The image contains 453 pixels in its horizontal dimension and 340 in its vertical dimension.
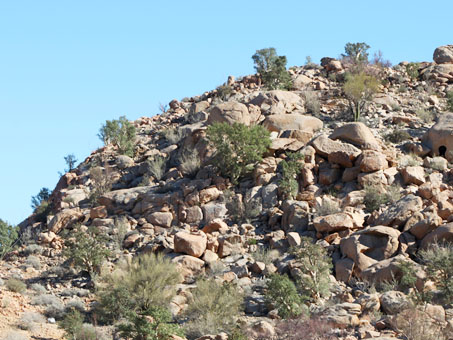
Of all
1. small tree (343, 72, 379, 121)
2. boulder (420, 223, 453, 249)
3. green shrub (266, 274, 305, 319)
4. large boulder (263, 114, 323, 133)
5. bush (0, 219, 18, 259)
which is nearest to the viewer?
green shrub (266, 274, 305, 319)

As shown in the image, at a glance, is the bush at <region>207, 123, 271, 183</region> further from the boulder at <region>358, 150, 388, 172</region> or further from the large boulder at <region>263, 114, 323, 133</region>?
the boulder at <region>358, 150, 388, 172</region>

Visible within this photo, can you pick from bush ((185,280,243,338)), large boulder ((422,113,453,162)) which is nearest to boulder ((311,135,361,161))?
large boulder ((422,113,453,162))

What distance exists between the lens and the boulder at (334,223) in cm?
2155

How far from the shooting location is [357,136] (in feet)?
85.8

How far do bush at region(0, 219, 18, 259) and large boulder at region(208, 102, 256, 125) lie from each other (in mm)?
10241

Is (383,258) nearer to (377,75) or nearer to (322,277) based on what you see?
(322,277)

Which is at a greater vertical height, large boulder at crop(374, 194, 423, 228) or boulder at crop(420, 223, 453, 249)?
large boulder at crop(374, 194, 423, 228)

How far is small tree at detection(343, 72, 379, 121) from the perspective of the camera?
31.1 meters

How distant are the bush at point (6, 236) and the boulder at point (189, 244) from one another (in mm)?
6958

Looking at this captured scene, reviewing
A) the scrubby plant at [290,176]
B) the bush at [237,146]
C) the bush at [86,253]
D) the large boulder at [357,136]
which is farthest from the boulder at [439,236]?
the bush at [86,253]

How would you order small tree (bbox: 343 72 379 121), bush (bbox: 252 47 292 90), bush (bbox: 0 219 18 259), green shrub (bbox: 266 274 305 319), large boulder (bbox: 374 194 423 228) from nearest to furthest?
green shrub (bbox: 266 274 305 319) < large boulder (bbox: 374 194 423 228) < bush (bbox: 0 219 18 259) < small tree (bbox: 343 72 379 121) < bush (bbox: 252 47 292 90)

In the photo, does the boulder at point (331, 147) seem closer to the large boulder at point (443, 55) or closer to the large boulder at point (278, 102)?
the large boulder at point (278, 102)

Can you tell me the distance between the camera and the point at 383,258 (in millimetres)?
19812

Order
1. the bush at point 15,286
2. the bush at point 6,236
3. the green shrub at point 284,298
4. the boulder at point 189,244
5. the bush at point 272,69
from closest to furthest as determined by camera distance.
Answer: the green shrub at point 284,298 → the bush at point 15,286 → the boulder at point 189,244 → the bush at point 6,236 → the bush at point 272,69
